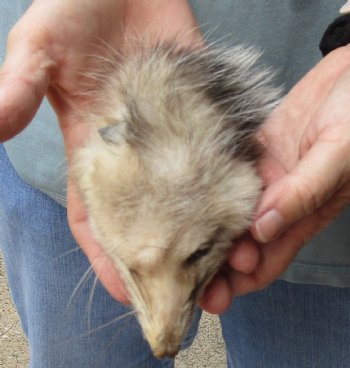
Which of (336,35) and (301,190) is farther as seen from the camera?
(336,35)

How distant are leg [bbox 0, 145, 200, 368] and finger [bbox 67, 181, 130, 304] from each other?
15 centimetres

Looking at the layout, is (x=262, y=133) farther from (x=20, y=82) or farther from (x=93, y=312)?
(x=93, y=312)

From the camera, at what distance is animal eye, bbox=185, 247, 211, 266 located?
2.81 feet

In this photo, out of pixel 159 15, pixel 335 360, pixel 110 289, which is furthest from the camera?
pixel 335 360

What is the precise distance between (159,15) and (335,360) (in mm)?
698

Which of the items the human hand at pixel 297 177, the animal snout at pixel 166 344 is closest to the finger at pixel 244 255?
the human hand at pixel 297 177

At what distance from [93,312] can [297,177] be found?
0.55m

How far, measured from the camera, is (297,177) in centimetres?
85

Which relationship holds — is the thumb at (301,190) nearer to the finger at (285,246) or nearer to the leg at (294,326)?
the finger at (285,246)

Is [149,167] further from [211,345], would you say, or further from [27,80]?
[211,345]

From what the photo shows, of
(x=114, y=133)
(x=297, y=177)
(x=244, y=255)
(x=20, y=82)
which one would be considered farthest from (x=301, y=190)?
(x=20, y=82)

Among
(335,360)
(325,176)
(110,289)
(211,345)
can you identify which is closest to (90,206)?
(110,289)

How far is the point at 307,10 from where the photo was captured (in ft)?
3.44

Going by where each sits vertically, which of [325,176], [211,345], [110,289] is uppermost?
[325,176]
